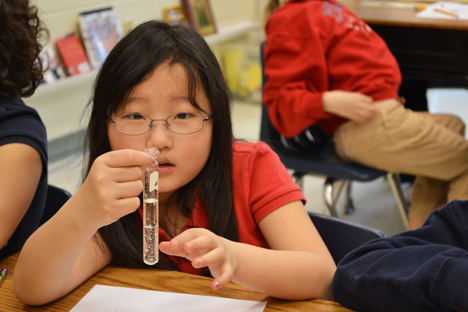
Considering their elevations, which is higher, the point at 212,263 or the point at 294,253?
the point at 212,263

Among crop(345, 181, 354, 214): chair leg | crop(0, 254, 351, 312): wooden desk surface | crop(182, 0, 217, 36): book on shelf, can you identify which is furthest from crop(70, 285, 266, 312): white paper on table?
crop(182, 0, 217, 36): book on shelf

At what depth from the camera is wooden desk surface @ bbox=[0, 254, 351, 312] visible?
0.72 m

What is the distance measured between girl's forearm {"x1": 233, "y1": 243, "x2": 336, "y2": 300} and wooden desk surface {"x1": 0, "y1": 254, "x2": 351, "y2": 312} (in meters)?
0.02

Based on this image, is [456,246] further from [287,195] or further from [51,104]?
[51,104]

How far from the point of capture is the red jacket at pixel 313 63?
179cm

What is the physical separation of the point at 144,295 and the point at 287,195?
1.09ft

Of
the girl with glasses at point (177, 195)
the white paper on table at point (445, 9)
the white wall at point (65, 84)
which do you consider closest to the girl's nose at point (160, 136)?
the girl with glasses at point (177, 195)

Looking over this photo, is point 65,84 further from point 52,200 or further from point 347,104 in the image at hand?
point 52,200

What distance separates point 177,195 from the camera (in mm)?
974

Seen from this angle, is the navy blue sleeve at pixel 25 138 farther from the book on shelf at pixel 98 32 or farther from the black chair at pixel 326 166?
the book on shelf at pixel 98 32

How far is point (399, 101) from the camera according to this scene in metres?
1.90

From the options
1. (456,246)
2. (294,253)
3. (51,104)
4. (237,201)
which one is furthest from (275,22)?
(51,104)

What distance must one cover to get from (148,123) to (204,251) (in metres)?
0.26

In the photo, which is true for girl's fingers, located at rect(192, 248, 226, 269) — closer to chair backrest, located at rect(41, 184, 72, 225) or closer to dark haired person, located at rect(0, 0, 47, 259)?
dark haired person, located at rect(0, 0, 47, 259)
